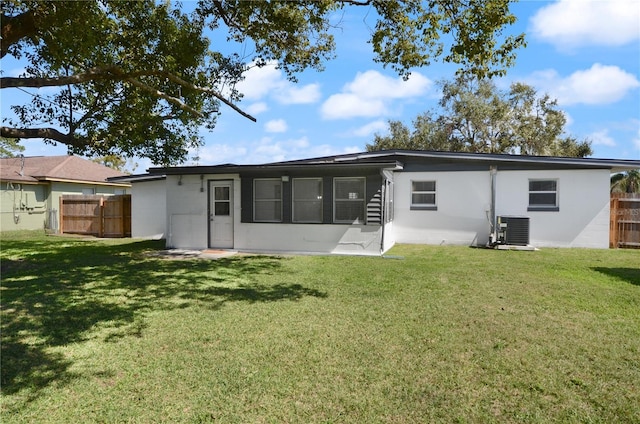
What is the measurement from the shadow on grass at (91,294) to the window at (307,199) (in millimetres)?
1671

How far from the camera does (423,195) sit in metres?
13.4

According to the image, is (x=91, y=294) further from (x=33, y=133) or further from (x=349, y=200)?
(x=349, y=200)

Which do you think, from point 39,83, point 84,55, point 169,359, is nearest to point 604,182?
point 169,359

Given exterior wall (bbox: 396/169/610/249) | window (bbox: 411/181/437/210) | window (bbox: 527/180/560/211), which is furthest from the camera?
window (bbox: 411/181/437/210)

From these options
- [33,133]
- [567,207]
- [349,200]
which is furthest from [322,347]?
[567,207]

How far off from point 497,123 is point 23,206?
29334 millimetres

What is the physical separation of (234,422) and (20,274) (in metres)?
7.69

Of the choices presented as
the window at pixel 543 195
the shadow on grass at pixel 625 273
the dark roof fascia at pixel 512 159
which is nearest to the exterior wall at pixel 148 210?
the dark roof fascia at pixel 512 159

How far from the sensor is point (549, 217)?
40.4 feet

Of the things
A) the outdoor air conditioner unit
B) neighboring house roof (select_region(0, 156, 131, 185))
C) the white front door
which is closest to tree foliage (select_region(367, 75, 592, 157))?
the outdoor air conditioner unit

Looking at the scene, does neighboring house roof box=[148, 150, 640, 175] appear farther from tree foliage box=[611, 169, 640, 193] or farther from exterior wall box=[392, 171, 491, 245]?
tree foliage box=[611, 169, 640, 193]

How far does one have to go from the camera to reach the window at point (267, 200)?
1149cm

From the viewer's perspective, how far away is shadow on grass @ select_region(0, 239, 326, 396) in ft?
12.7

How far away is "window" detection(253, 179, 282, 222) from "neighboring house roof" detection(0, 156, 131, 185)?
10346 mm
